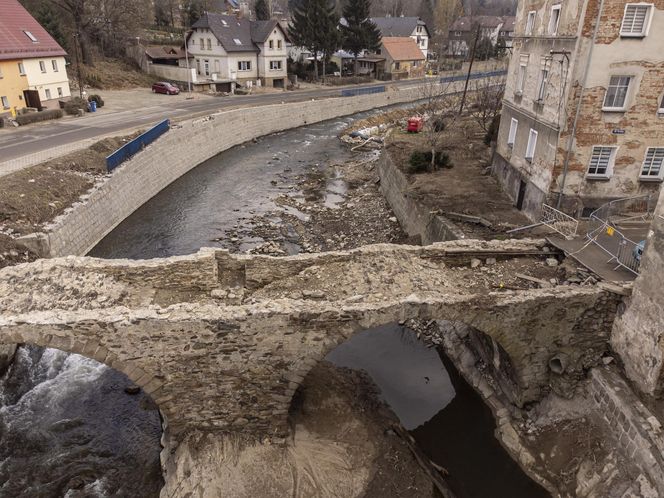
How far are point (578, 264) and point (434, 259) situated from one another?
15.4ft

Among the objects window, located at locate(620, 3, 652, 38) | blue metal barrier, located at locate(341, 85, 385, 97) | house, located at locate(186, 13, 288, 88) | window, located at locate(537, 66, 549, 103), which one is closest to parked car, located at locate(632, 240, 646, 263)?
window, located at locate(620, 3, 652, 38)

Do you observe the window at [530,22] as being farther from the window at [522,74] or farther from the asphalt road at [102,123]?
the asphalt road at [102,123]

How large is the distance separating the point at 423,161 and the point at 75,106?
29.1 metres

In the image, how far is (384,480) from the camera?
13531mm

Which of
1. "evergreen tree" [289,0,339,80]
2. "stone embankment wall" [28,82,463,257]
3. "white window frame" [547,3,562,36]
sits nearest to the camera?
"white window frame" [547,3,562,36]

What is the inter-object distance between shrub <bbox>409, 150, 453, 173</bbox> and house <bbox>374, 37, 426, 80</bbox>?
4930cm

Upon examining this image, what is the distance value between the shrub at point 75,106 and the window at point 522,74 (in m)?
34.1

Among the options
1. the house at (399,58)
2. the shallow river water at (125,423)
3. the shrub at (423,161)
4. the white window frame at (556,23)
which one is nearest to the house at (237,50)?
the house at (399,58)

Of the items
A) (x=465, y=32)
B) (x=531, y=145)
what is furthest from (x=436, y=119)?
(x=465, y=32)

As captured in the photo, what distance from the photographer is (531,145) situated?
23.8m

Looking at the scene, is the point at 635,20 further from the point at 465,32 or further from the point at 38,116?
the point at 465,32

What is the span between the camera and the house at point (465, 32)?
3776 inches

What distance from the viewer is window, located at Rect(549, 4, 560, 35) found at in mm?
21061

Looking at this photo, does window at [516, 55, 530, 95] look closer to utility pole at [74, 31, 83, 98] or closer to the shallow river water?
the shallow river water
